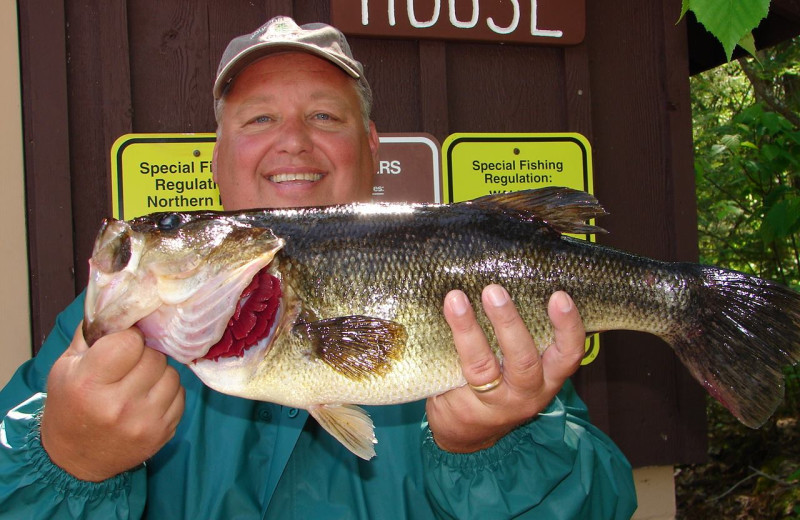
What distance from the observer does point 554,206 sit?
215cm

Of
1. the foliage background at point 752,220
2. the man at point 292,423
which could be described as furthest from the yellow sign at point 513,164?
the foliage background at point 752,220

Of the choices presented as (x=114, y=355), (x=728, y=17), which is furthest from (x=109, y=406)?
(x=728, y=17)

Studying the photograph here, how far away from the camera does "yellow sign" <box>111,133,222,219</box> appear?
11.0ft

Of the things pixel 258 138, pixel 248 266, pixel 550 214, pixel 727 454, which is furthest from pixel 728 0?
pixel 727 454

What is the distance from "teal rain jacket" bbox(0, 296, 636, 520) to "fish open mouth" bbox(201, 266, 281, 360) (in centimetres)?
60

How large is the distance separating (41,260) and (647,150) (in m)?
3.70

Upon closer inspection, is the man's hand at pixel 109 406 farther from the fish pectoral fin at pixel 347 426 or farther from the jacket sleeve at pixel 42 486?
the fish pectoral fin at pixel 347 426

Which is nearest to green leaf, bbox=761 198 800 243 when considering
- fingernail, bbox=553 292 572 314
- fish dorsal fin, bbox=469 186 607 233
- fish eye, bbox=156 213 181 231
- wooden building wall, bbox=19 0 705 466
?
wooden building wall, bbox=19 0 705 466

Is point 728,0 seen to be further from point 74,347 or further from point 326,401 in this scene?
point 74,347

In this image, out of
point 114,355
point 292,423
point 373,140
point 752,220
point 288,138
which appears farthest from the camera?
point 752,220

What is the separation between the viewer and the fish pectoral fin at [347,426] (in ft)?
6.42

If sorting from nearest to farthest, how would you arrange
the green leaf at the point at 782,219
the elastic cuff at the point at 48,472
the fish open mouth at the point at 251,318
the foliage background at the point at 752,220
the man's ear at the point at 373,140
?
1. the fish open mouth at the point at 251,318
2. the elastic cuff at the point at 48,472
3. the man's ear at the point at 373,140
4. the green leaf at the point at 782,219
5. the foliage background at the point at 752,220

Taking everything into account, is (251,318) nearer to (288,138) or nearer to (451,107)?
(288,138)

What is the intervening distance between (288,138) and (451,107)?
4.79ft
